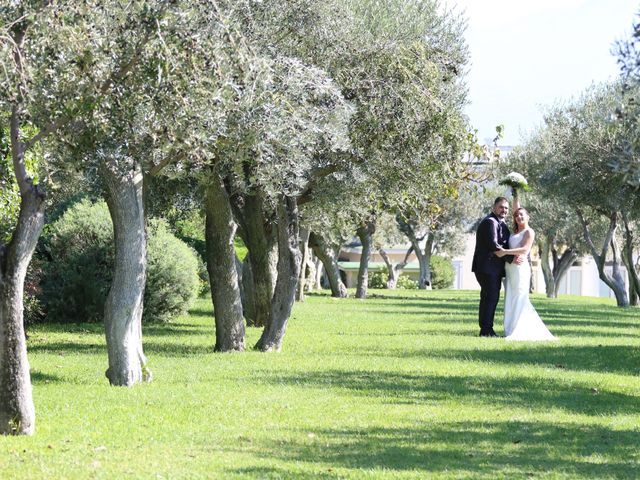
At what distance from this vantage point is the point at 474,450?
31.1 feet

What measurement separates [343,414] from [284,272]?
7.68 meters

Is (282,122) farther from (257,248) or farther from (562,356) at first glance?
(257,248)

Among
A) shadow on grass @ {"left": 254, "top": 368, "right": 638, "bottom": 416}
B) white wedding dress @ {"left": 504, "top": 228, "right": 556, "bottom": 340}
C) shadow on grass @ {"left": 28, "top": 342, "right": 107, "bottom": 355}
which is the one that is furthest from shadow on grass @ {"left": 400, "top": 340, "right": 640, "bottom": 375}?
shadow on grass @ {"left": 28, "top": 342, "right": 107, "bottom": 355}

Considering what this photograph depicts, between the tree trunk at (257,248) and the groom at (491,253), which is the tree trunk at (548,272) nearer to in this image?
the tree trunk at (257,248)

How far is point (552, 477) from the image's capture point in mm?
8336

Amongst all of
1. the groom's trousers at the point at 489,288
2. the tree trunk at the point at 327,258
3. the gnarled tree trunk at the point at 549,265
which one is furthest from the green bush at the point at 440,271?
the groom's trousers at the point at 489,288

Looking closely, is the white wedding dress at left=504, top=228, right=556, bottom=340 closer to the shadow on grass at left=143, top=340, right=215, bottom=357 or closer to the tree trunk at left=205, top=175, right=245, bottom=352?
the tree trunk at left=205, top=175, right=245, bottom=352

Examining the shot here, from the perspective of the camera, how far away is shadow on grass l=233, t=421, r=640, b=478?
28.4 ft

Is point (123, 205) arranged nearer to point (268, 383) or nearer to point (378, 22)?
point (268, 383)

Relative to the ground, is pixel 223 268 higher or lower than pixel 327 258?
lower

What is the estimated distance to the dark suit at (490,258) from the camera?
21.1 metres

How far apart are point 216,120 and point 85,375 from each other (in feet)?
Result: 16.9

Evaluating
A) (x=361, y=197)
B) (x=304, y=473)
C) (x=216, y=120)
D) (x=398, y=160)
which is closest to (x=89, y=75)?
(x=216, y=120)

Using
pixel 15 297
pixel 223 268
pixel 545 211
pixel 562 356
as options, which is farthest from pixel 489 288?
pixel 545 211
